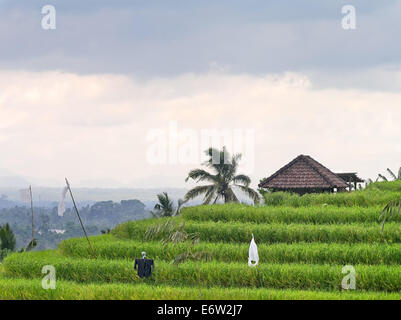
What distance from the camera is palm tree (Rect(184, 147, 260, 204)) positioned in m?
33.2

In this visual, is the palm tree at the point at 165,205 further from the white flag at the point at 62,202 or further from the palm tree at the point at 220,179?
the white flag at the point at 62,202

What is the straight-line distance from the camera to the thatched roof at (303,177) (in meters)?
25.5

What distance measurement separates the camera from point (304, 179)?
2586cm

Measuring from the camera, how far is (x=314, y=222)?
17375 mm

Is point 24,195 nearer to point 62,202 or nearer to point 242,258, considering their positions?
point 62,202

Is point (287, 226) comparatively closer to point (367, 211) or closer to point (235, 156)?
point (367, 211)

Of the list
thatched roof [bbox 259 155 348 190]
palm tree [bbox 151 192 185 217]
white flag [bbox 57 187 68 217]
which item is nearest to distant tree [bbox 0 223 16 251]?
palm tree [bbox 151 192 185 217]

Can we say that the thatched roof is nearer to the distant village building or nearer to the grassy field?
the distant village building

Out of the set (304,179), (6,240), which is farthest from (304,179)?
(6,240)

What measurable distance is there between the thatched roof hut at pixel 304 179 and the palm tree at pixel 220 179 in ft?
21.4

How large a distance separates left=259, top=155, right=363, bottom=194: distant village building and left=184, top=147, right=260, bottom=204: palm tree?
257 inches

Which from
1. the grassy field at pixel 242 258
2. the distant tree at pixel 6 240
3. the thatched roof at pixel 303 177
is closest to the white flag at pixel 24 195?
the grassy field at pixel 242 258
